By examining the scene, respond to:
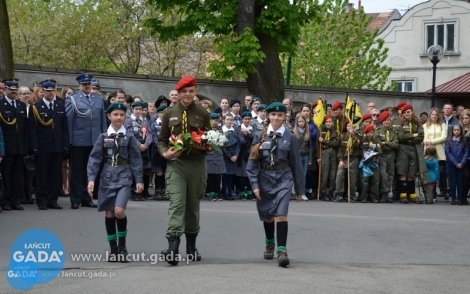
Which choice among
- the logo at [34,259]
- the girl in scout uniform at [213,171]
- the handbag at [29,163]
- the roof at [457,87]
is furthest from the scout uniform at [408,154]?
the roof at [457,87]

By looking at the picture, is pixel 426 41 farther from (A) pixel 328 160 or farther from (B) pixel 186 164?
(B) pixel 186 164

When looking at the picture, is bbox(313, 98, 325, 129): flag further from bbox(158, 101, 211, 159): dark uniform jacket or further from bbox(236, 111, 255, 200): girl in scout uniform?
bbox(158, 101, 211, 159): dark uniform jacket

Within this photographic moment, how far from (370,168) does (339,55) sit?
104 feet

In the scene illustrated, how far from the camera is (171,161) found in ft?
35.1

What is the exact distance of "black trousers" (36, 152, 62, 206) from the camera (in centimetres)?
1558

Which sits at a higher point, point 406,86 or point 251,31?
point 406,86

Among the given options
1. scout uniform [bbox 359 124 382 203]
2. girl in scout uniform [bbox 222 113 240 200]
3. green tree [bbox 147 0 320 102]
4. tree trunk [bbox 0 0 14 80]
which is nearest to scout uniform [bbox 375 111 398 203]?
scout uniform [bbox 359 124 382 203]

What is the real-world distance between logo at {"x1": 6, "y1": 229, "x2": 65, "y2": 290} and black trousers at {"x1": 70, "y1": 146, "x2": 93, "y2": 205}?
10.3 feet

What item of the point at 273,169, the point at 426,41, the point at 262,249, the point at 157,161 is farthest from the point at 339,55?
the point at 273,169

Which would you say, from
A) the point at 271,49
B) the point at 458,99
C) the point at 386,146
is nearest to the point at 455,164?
the point at 386,146

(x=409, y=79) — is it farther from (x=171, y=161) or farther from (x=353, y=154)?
(x=171, y=161)

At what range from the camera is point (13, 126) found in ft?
50.1

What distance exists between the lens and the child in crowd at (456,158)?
65.5 feet

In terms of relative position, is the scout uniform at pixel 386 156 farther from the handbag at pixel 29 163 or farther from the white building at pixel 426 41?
the white building at pixel 426 41
